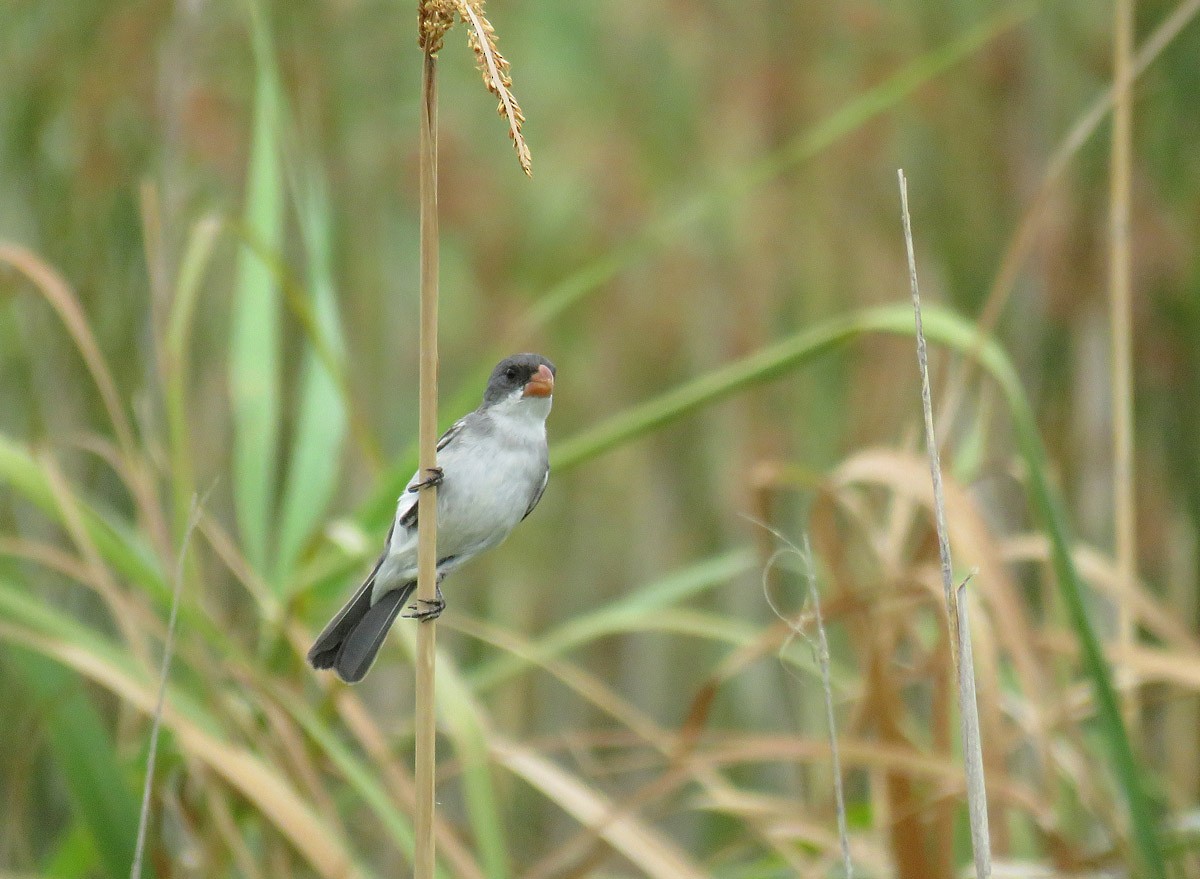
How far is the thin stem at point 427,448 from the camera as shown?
1.21 metres

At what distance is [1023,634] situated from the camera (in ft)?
7.60

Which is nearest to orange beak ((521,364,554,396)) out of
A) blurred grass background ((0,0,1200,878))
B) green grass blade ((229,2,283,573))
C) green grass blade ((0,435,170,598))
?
blurred grass background ((0,0,1200,878))

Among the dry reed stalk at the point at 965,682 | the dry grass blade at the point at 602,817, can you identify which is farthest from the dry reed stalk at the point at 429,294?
the dry grass blade at the point at 602,817

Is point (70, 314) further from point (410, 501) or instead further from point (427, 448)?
point (427, 448)

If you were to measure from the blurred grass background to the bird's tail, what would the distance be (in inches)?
13.3

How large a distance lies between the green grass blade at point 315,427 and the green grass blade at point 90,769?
0.73 m

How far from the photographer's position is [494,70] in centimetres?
104

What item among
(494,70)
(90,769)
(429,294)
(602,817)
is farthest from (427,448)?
(602,817)

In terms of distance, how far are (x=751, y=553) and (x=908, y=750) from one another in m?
0.99

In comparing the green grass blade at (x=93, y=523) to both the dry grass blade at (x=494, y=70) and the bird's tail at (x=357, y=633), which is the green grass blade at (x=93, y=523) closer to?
the bird's tail at (x=357, y=633)

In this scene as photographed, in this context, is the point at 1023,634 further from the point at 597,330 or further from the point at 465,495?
the point at 597,330

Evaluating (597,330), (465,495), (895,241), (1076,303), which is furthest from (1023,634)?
(597,330)

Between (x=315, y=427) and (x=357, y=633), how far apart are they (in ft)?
4.04

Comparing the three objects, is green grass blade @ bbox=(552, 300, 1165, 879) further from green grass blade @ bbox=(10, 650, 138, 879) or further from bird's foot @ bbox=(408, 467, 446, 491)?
green grass blade @ bbox=(10, 650, 138, 879)
